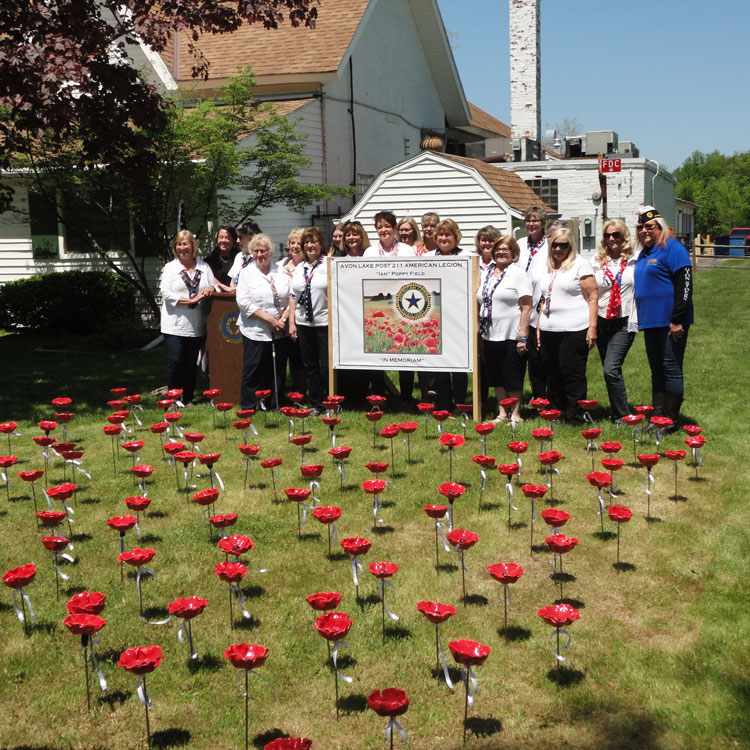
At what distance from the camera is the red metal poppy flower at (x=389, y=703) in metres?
2.86

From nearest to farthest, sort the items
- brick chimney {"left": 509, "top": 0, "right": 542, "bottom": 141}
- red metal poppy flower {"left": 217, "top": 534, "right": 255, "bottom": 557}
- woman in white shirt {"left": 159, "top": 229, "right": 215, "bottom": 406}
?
red metal poppy flower {"left": 217, "top": 534, "right": 255, "bottom": 557} → woman in white shirt {"left": 159, "top": 229, "right": 215, "bottom": 406} → brick chimney {"left": 509, "top": 0, "right": 542, "bottom": 141}

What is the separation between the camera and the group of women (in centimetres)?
795

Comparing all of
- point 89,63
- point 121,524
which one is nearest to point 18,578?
point 121,524

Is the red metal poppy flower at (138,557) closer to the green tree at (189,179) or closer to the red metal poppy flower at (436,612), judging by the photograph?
the red metal poppy flower at (436,612)

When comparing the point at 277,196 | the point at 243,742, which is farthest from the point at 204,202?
the point at 243,742

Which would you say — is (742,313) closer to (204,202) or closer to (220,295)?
(204,202)

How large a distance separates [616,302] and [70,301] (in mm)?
12180

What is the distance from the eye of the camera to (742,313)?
17906mm

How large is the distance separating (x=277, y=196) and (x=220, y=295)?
7405mm

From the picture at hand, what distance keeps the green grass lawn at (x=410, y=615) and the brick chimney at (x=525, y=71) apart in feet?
60.8

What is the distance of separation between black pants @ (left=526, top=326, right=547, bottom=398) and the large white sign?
2.27 feet

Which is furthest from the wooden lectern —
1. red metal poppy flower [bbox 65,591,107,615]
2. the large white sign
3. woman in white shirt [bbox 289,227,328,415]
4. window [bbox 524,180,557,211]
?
window [bbox 524,180,557,211]

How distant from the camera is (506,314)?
8289 mm

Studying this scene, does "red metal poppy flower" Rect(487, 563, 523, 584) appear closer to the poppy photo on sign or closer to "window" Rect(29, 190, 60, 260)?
the poppy photo on sign
